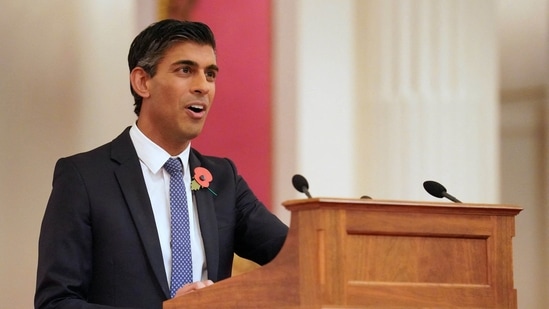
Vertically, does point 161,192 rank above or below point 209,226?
above

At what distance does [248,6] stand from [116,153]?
2.45 m

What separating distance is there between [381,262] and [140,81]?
45.0 inches

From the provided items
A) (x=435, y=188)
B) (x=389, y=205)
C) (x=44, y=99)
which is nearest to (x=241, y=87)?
(x=44, y=99)

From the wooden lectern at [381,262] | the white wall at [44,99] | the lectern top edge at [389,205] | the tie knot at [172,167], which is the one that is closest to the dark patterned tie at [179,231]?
the tie knot at [172,167]

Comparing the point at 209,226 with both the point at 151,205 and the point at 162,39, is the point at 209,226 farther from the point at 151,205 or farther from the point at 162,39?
the point at 162,39

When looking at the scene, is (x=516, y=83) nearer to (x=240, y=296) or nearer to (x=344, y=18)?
(x=344, y=18)

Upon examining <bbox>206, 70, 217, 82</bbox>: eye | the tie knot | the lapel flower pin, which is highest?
<bbox>206, 70, 217, 82</bbox>: eye

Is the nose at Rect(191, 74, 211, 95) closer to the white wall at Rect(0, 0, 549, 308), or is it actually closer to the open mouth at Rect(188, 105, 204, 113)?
the open mouth at Rect(188, 105, 204, 113)

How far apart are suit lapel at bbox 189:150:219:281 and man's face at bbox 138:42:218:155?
6.6 inches

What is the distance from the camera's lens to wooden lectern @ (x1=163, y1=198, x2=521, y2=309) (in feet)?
8.84

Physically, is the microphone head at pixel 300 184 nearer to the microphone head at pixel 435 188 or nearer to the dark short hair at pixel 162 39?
the microphone head at pixel 435 188

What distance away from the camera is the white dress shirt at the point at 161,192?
11.1 feet

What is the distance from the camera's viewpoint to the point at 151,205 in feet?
11.0

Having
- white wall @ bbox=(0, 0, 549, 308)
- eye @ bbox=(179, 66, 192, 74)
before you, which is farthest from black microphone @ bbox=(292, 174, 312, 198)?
white wall @ bbox=(0, 0, 549, 308)
